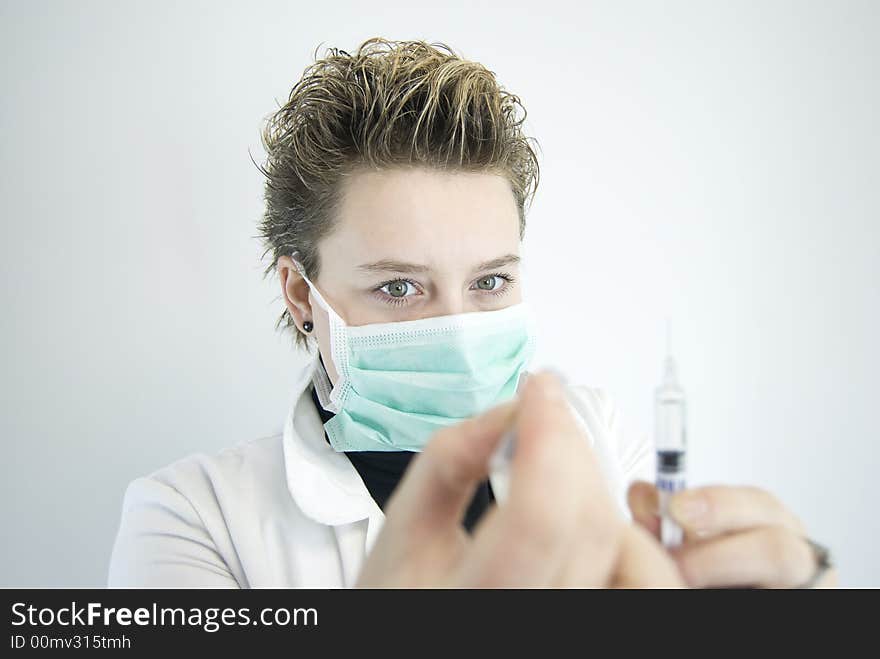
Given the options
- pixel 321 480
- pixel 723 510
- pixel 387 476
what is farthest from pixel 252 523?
pixel 723 510

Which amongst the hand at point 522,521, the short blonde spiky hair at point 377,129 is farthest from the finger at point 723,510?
the short blonde spiky hair at point 377,129

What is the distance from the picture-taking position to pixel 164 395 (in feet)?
5.46

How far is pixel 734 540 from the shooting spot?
28.0 inches

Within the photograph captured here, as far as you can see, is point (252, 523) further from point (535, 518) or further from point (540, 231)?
point (540, 231)

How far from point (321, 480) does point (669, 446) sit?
71 centimetres

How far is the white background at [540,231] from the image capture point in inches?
62.4

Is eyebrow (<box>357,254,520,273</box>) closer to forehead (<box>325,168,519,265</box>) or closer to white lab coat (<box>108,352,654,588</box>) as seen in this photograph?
forehead (<box>325,168,519,265</box>)

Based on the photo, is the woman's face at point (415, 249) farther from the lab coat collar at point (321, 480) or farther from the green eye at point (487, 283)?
the lab coat collar at point (321, 480)

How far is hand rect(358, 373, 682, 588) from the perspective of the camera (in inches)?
19.2


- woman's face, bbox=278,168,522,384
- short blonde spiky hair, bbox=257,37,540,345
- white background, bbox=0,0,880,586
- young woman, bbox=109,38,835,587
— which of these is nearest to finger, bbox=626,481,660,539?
young woman, bbox=109,38,835,587

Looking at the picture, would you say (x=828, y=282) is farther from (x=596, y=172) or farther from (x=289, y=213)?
(x=289, y=213)
